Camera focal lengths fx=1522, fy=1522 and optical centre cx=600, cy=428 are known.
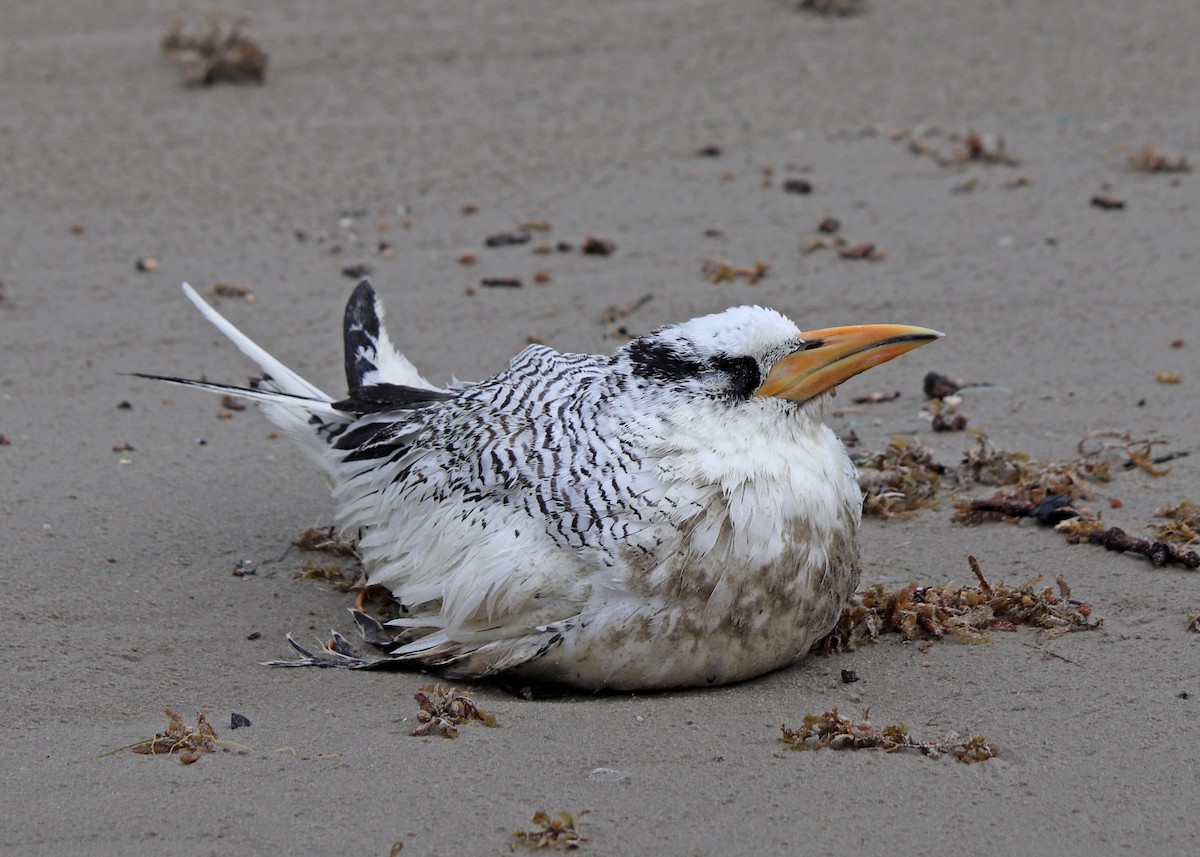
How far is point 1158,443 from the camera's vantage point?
704cm

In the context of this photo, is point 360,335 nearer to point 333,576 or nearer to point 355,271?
point 333,576

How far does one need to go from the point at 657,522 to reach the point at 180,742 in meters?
A: 1.64

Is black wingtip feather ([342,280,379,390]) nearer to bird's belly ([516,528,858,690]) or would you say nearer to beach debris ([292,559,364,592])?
beach debris ([292,559,364,592])

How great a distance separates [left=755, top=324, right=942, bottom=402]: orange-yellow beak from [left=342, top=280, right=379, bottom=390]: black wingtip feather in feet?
7.19

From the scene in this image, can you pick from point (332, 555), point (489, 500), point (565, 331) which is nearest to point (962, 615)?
point (489, 500)

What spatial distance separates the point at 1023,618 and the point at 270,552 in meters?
3.16

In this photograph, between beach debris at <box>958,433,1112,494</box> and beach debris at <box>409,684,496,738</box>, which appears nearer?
beach debris at <box>409,684,496,738</box>

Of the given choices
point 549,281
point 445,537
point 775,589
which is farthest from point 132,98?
point 775,589

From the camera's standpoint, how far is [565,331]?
9.00 m

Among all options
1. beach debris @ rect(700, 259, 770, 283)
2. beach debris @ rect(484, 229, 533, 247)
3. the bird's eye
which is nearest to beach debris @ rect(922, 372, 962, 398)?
beach debris @ rect(700, 259, 770, 283)

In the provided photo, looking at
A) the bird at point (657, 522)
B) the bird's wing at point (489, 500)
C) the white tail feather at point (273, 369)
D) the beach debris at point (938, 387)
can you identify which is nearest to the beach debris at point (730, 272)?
the beach debris at point (938, 387)

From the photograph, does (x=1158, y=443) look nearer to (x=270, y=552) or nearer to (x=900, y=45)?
(x=270, y=552)

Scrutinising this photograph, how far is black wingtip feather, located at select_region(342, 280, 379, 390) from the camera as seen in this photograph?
665 centimetres

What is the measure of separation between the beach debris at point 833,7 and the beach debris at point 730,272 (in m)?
5.57
